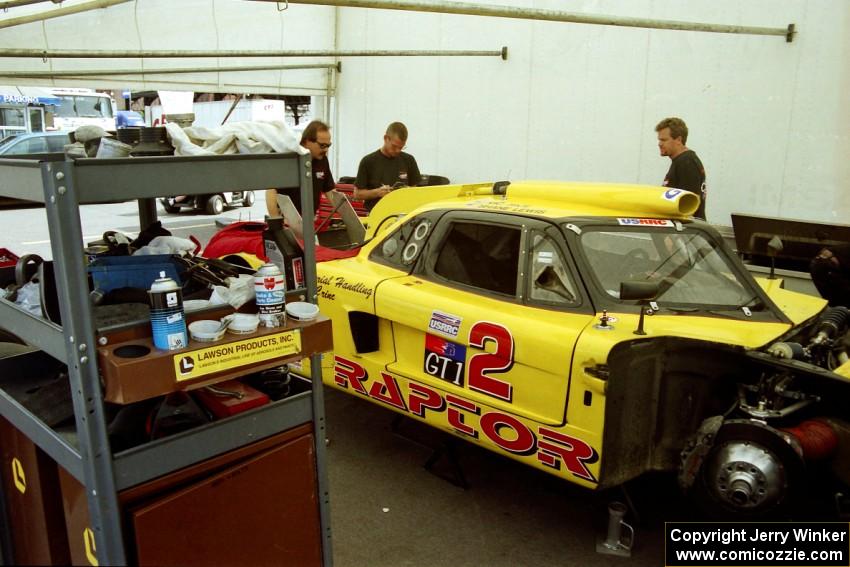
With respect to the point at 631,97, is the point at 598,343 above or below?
below

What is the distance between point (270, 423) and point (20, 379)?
1040 millimetres

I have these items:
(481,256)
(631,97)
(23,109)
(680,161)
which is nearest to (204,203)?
(23,109)

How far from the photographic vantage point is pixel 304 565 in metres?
2.40

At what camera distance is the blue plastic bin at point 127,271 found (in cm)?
229

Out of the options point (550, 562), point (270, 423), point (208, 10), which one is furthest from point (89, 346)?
point (208, 10)

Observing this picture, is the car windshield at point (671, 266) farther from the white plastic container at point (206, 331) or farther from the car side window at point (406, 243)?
the white plastic container at point (206, 331)

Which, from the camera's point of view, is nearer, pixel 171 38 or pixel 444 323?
pixel 444 323

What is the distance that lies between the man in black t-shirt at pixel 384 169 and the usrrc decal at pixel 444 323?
115 inches

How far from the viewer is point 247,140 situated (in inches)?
95.6

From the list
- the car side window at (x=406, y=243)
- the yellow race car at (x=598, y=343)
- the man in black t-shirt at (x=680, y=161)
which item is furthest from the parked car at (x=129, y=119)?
the yellow race car at (x=598, y=343)

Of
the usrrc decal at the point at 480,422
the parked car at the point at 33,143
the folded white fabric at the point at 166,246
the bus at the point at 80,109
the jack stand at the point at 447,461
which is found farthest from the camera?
the bus at the point at 80,109

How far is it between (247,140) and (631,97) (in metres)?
5.90

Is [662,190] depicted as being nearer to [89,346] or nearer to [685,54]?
[89,346]

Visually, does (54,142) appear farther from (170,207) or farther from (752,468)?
(752,468)
